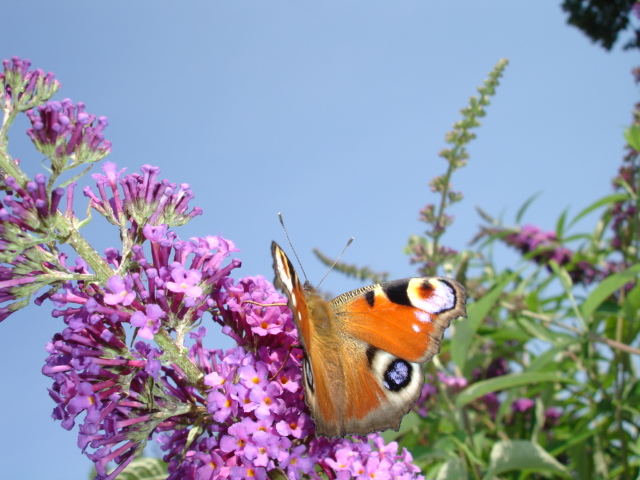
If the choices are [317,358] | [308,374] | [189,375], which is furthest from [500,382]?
[189,375]

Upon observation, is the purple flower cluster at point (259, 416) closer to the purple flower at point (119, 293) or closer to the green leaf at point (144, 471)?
the purple flower at point (119, 293)

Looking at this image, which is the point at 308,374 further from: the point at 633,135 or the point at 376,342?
the point at 633,135

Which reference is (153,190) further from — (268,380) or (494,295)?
(494,295)

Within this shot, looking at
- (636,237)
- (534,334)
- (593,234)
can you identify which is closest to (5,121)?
(534,334)

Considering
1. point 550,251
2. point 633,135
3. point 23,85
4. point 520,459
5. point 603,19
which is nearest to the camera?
point 23,85

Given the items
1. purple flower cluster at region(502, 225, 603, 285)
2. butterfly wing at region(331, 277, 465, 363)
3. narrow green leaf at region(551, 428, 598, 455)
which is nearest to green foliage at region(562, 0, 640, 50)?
purple flower cluster at region(502, 225, 603, 285)

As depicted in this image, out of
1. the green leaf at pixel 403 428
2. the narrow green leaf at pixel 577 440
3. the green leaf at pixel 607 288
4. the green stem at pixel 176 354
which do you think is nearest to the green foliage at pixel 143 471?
the green leaf at pixel 403 428
